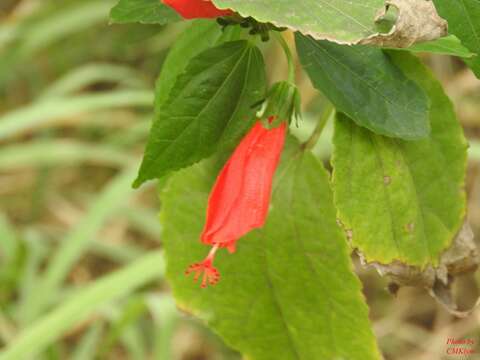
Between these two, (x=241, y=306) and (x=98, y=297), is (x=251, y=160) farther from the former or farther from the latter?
(x=98, y=297)

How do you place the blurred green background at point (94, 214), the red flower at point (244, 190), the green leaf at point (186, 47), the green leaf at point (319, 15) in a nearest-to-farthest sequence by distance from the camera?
the green leaf at point (319, 15) → the red flower at point (244, 190) → the green leaf at point (186, 47) → the blurred green background at point (94, 214)

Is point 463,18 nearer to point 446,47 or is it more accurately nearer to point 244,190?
point 446,47

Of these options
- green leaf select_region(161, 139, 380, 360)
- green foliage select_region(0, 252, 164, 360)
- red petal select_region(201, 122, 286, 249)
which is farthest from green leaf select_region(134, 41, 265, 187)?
green foliage select_region(0, 252, 164, 360)

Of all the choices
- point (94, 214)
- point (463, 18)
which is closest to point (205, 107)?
point (463, 18)

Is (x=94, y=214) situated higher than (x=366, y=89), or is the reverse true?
(x=366, y=89)

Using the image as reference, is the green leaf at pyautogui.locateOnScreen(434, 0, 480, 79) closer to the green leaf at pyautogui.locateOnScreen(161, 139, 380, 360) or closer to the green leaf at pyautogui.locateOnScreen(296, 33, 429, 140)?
the green leaf at pyautogui.locateOnScreen(296, 33, 429, 140)

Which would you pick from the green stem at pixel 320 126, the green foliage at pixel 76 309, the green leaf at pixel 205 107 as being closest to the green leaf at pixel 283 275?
the green stem at pixel 320 126

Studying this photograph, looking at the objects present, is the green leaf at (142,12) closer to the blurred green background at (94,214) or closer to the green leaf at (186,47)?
the green leaf at (186,47)
